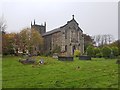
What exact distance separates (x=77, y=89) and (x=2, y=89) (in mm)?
3872

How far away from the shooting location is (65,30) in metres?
69.6

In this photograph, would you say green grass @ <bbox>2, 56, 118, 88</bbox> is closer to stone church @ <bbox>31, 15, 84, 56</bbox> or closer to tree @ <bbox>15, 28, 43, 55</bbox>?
tree @ <bbox>15, 28, 43, 55</bbox>

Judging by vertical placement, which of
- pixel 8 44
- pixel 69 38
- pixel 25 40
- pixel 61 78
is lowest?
pixel 61 78

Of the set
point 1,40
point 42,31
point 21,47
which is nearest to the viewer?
point 1,40

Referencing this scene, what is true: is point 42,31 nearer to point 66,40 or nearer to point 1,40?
point 66,40

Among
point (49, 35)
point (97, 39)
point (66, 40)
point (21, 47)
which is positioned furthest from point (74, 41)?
point (97, 39)

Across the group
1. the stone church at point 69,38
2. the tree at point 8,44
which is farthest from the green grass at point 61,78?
the stone church at point 69,38

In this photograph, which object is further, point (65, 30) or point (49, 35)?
point (49, 35)

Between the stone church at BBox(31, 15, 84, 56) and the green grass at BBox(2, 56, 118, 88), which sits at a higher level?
the stone church at BBox(31, 15, 84, 56)

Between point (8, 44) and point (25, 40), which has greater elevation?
point (25, 40)

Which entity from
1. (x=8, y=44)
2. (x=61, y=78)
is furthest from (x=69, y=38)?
(x=61, y=78)

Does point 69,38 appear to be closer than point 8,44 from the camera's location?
No

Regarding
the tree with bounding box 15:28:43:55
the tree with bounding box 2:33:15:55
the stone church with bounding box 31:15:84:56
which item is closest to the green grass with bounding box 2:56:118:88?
the tree with bounding box 2:33:15:55

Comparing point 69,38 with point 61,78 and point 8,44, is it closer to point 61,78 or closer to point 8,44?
point 8,44
